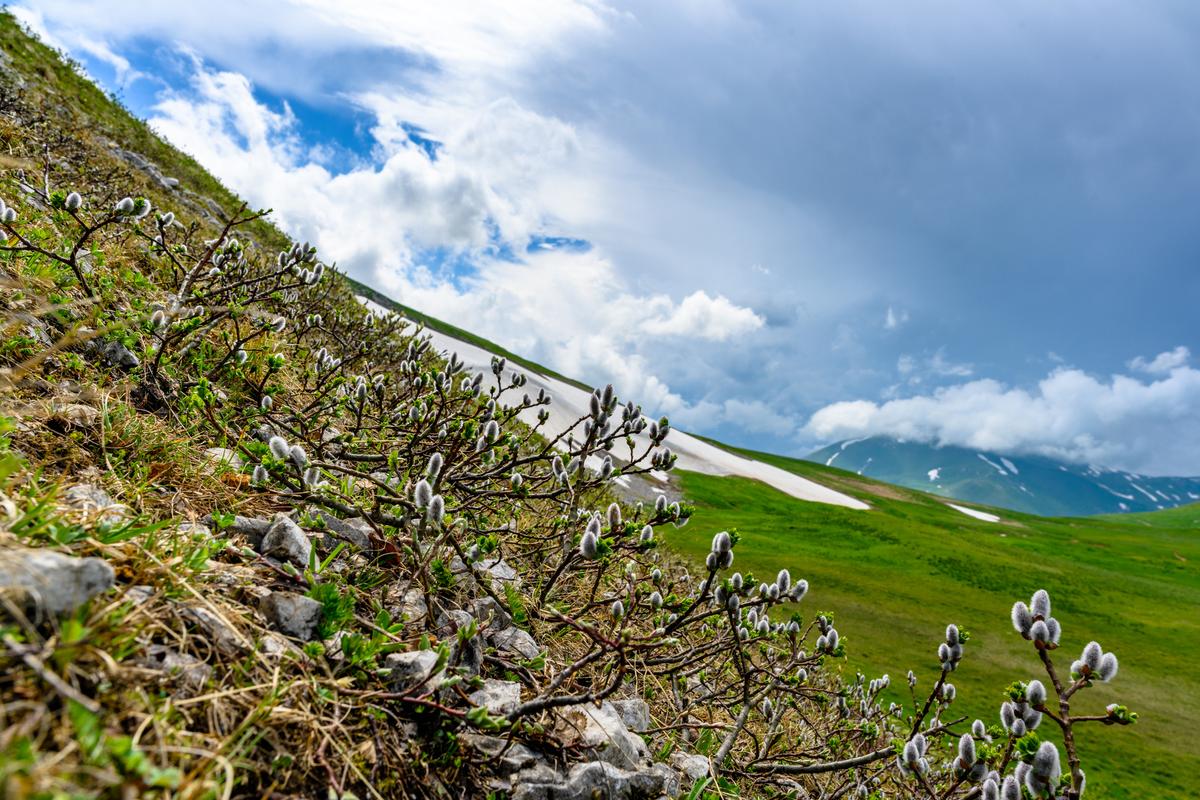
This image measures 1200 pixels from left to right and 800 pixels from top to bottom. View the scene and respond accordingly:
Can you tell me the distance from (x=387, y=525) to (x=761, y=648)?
377 cm

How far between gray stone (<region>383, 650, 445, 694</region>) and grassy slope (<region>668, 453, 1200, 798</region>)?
13.0 meters

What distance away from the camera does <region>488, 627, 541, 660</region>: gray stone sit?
12.8 feet

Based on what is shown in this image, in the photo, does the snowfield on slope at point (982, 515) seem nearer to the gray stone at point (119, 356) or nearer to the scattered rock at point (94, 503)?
the gray stone at point (119, 356)

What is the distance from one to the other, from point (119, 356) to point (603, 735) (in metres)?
5.01

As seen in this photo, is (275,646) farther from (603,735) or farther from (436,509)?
(603,735)

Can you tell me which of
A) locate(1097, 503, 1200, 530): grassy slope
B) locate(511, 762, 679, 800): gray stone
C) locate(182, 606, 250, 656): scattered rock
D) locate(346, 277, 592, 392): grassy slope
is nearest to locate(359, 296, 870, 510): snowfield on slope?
locate(346, 277, 592, 392): grassy slope

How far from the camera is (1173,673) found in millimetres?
18516

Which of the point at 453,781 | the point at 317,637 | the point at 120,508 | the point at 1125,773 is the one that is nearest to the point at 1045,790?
the point at 453,781

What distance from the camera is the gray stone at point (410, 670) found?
9.35 ft

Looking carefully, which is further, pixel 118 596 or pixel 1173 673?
pixel 1173 673

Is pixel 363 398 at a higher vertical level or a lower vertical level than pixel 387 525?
higher

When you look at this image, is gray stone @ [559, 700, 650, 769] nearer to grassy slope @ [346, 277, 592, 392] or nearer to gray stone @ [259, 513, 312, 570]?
gray stone @ [259, 513, 312, 570]

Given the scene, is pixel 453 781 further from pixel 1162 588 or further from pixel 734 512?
pixel 1162 588

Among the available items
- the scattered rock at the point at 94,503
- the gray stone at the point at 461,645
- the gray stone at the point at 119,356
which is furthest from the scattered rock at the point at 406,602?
the gray stone at the point at 119,356
